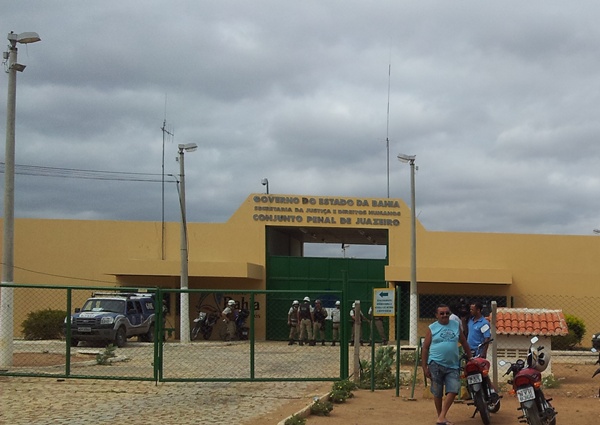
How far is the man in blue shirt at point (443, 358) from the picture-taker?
1002 centimetres

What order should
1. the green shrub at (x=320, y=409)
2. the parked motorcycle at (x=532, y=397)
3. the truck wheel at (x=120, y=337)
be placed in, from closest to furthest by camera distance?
the parked motorcycle at (x=532, y=397) → the green shrub at (x=320, y=409) → the truck wheel at (x=120, y=337)

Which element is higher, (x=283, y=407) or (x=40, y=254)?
(x=40, y=254)

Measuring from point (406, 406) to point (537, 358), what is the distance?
291 centimetres

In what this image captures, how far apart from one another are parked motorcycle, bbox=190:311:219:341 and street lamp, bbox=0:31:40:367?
12604 mm

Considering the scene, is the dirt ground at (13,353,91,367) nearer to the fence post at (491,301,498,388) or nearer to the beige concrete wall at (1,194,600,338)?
the fence post at (491,301,498,388)

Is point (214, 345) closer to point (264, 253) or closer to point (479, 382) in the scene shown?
point (264, 253)

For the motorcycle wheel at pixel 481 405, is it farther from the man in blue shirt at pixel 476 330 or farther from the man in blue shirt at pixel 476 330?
the man in blue shirt at pixel 476 330

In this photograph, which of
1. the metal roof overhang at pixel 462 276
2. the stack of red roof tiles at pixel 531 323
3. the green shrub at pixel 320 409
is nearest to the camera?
the green shrub at pixel 320 409

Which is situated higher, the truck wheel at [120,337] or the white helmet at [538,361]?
the white helmet at [538,361]

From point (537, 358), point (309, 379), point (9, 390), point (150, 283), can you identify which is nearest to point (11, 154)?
Result: point (9, 390)

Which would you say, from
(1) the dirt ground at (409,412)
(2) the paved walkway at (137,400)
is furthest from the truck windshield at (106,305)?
(1) the dirt ground at (409,412)

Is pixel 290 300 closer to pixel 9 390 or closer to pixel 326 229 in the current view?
pixel 326 229

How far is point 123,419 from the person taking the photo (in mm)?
10570

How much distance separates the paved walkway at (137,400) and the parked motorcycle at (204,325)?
590 inches
